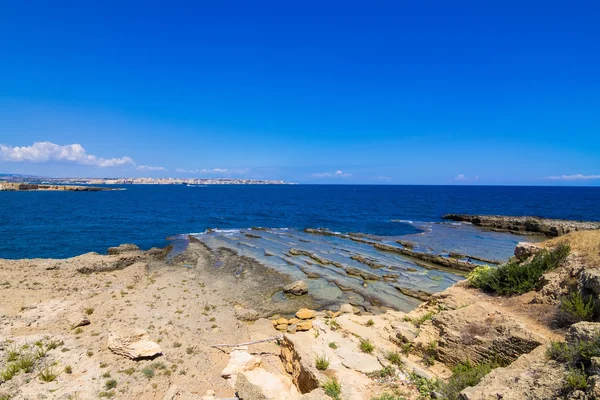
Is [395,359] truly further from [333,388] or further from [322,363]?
[333,388]

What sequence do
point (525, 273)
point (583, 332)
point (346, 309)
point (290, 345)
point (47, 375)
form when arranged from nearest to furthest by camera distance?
point (583, 332)
point (47, 375)
point (525, 273)
point (290, 345)
point (346, 309)

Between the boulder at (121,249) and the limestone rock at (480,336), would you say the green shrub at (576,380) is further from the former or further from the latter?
the boulder at (121,249)

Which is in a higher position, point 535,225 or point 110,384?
point 535,225

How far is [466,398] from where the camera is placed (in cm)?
683

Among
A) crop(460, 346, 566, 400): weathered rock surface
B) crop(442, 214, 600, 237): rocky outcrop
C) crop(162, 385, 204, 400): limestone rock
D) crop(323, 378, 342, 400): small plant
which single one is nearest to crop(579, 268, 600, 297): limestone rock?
crop(460, 346, 566, 400): weathered rock surface

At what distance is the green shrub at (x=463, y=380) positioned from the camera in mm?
8266

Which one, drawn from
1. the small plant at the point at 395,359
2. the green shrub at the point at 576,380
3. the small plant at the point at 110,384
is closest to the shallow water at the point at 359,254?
the small plant at the point at 395,359

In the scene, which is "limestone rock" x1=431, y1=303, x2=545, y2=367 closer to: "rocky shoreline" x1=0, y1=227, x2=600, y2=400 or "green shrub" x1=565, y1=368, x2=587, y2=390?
"rocky shoreline" x1=0, y1=227, x2=600, y2=400

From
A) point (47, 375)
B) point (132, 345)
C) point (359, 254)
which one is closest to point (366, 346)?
point (132, 345)

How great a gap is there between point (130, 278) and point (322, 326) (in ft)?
70.4

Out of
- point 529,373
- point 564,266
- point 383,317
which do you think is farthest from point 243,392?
point 564,266

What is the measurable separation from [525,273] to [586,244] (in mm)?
2959

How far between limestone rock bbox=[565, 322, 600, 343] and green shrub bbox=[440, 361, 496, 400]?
2.49 metres

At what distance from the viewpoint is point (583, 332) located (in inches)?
279
